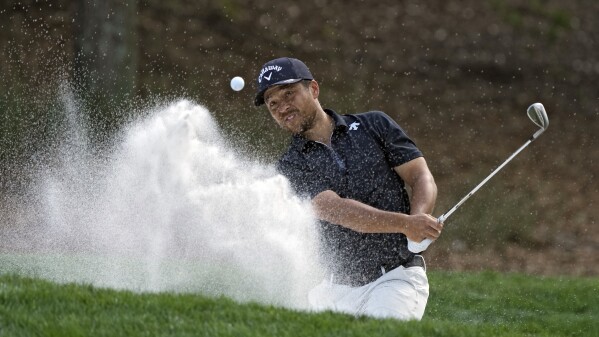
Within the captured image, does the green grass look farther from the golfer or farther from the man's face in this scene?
the man's face

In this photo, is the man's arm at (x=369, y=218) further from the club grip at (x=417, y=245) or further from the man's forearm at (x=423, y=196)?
the man's forearm at (x=423, y=196)

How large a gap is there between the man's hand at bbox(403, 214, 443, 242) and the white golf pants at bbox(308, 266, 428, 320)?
1.33 ft

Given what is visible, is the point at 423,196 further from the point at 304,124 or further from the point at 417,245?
the point at 304,124

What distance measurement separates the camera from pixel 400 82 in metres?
15.8

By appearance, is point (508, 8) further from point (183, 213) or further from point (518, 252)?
point (183, 213)

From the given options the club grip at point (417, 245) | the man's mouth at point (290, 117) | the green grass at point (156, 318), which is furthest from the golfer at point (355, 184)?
the green grass at point (156, 318)

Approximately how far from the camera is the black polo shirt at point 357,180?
17.1 feet

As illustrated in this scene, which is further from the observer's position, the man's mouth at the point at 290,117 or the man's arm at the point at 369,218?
the man's mouth at the point at 290,117

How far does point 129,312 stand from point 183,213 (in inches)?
63.1

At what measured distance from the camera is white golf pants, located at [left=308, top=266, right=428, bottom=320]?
16.8ft

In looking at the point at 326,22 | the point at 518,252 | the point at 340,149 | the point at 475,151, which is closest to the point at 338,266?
the point at 340,149

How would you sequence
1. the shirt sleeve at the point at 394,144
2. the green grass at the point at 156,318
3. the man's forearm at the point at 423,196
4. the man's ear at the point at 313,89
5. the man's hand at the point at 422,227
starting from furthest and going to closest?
the man's ear at the point at 313,89
the shirt sleeve at the point at 394,144
the man's forearm at the point at 423,196
the man's hand at the point at 422,227
the green grass at the point at 156,318

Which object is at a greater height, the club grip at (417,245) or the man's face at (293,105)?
the man's face at (293,105)

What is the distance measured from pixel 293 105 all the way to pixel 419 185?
0.74 meters
